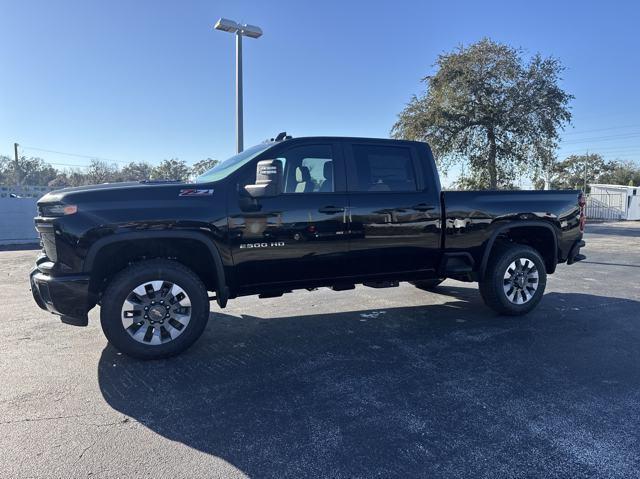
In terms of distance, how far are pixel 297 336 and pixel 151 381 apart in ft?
5.32

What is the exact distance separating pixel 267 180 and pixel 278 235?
57 cm

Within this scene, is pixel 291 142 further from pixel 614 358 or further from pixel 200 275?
pixel 614 358

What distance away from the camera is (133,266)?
4.04 metres

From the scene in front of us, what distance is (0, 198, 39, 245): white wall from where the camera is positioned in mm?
15398

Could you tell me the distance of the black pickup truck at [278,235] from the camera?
3879 millimetres

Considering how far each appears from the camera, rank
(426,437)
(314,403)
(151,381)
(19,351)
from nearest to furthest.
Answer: (426,437) < (314,403) < (151,381) < (19,351)

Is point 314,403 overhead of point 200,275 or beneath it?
beneath

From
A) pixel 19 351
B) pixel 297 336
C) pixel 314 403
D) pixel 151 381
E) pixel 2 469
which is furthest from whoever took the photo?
pixel 297 336

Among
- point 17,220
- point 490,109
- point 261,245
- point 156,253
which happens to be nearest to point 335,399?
point 261,245

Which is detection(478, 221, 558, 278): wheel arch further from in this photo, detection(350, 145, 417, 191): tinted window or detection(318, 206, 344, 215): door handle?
detection(318, 206, 344, 215): door handle

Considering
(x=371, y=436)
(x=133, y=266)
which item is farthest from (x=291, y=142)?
(x=371, y=436)

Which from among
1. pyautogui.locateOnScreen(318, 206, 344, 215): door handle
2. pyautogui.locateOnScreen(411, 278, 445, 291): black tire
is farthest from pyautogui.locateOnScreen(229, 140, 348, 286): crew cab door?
pyautogui.locateOnScreen(411, 278, 445, 291): black tire

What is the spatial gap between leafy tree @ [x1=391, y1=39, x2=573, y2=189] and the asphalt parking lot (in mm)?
17860

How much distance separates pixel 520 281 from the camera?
5.47 metres
